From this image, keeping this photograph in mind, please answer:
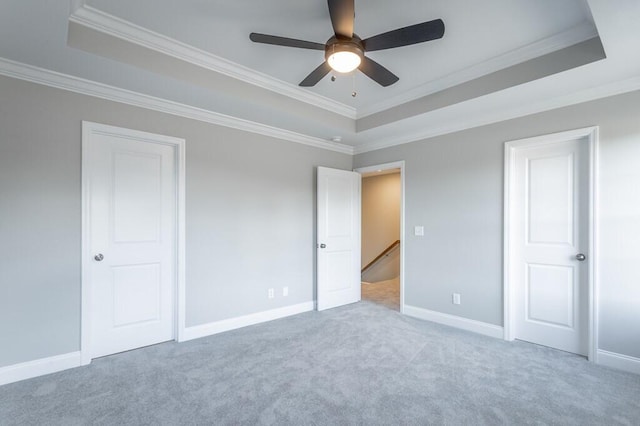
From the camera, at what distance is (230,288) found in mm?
3580

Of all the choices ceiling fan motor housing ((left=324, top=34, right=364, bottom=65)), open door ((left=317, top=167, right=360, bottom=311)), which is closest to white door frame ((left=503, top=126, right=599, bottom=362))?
open door ((left=317, top=167, right=360, bottom=311))

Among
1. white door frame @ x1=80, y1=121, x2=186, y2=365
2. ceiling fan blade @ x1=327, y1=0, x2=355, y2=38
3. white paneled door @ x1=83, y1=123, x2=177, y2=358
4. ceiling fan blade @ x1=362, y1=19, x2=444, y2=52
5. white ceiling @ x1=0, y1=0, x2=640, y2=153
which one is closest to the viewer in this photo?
ceiling fan blade @ x1=327, y1=0, x2=355, y2=38

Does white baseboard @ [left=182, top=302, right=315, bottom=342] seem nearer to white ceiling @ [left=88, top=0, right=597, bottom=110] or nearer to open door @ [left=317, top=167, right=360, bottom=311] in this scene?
open door @ [left=317, top=167, right=360, bottom=311]

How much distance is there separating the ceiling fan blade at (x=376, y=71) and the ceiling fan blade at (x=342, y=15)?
303mm

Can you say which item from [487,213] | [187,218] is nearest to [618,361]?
[487,213]

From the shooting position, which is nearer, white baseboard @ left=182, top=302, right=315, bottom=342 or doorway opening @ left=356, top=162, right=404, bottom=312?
white baseboard @ left=182, top=302, right=315, bottom=342

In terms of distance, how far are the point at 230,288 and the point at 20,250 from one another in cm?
184

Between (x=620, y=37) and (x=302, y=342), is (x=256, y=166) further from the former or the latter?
(x=620, y=37)

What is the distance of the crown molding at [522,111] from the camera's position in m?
2.64

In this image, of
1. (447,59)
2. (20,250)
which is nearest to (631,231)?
(447,59)

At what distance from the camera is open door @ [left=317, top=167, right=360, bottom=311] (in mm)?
4340

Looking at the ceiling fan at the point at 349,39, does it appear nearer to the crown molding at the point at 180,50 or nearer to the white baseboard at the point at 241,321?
the crown molding at the point at 180,50

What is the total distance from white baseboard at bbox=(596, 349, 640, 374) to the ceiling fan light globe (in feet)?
10.4

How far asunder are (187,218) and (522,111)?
3.63 meters
